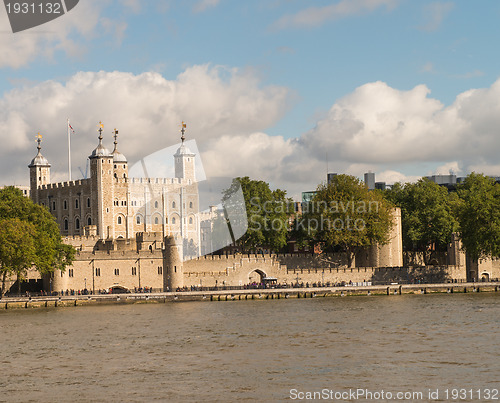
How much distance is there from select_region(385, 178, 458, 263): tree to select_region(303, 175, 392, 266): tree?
5.88 m

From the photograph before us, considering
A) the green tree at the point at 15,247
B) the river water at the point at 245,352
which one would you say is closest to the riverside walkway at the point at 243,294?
the green tree at the point at 15,247

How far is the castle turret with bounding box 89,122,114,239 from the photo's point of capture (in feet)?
327

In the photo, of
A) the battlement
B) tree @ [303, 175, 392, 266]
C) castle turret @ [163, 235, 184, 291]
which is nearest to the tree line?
tree @ [303, 175, 392, 266]

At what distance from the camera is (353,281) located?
86000 mm

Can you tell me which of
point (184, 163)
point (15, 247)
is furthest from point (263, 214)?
point (184, 163)

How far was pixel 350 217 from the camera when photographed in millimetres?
87250

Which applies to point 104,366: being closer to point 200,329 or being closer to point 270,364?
point 270,364

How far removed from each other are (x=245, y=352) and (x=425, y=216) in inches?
2233

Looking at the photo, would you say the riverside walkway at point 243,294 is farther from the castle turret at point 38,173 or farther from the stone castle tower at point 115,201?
the castle turret at point 38,173

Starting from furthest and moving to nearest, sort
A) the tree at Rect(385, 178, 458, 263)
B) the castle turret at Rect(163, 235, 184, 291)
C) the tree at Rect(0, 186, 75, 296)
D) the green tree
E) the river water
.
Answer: the tree at Rect(385, 178, 458, 263) → the castle turret at Rect(163, 235, 184, 291) → the tree at Rect(0, 186, 75, 296) → the green tree → the river water

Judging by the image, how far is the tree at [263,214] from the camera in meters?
90.8

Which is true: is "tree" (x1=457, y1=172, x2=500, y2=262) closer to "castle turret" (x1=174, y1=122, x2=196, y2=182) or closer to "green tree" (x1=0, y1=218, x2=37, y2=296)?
"green tree" (x1=0, y1=218, x2=37, y2=296)

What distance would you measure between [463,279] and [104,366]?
179ft

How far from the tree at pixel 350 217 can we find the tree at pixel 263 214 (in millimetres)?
3513
